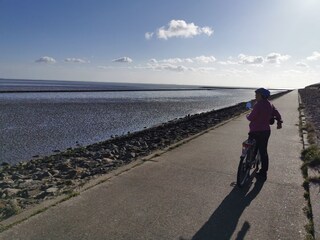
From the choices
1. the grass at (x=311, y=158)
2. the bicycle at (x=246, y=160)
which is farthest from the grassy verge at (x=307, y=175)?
the bicycle at (x=246, y=160)

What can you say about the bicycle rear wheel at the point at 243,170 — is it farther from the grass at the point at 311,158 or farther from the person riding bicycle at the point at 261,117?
the grass at the point at 311,158

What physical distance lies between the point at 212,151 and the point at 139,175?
10.2 feet

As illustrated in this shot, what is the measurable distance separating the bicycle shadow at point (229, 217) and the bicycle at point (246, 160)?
21cm

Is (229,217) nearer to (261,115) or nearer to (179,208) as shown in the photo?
(179,208)

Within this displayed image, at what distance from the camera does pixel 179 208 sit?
16.3ft

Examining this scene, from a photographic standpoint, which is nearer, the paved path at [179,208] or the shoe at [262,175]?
the paved path at [179,208]

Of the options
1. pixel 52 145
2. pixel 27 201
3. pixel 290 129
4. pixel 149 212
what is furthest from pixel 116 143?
pixel 149 212

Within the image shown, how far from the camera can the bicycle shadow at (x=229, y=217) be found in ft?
13.8

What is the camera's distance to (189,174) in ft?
22.2

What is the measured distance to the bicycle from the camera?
6.03m

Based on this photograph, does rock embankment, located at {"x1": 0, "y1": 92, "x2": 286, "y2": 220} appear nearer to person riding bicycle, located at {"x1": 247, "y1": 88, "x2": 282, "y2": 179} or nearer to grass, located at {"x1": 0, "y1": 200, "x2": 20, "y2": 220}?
grass, located at {"x1": 0, "y1": 200, "x2": 20, "y2": 220}

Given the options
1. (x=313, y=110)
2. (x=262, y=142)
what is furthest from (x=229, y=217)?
(x=313, y=110)

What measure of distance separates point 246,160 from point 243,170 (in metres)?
0.21

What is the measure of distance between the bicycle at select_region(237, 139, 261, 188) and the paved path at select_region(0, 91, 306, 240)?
0.69ft
